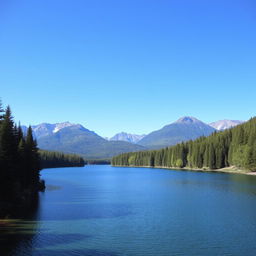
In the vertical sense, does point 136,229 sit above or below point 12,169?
below

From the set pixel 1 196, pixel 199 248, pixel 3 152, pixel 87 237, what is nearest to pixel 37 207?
pixel 1 196

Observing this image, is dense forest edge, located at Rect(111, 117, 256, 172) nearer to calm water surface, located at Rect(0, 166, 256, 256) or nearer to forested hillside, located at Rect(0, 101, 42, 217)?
calm water surface, located at Rect(0, 166, 256, 256)

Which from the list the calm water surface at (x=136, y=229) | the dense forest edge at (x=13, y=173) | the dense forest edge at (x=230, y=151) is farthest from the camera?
the dense forest edge at (x=230, y=151)

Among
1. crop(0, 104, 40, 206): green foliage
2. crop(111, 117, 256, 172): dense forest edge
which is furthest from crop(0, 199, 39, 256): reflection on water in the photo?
crop(111, 117, 256, 172): dense forest edge

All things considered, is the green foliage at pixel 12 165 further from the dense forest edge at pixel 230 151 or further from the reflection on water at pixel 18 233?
the dense forest edge at pixel 230 151

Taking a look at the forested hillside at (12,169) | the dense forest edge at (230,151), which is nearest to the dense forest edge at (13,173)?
the forested hillside at (12,169)

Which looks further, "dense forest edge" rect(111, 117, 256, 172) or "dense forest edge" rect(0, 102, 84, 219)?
"dense forest edge" rect(111, 117, 256, 172)

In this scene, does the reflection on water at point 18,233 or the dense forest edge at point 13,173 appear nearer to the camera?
the reflection on water at point 18,233

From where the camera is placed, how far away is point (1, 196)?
49812 mm

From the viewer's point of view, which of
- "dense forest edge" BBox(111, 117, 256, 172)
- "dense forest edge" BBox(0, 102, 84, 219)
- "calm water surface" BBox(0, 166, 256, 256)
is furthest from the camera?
"dense forest edge" BBox(111, 117, 256, 172)

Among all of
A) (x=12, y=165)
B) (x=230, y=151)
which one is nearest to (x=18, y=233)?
(x=12, y=165)

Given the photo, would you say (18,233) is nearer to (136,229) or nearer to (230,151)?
(136,229)

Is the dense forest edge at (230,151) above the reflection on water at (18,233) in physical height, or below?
above

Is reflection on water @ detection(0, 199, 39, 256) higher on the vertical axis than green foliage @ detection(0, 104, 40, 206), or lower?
lower
